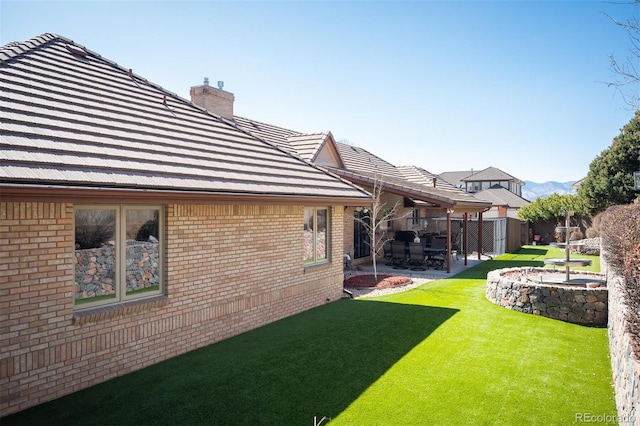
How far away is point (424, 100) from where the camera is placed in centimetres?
2047

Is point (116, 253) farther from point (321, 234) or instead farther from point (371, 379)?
point (321, 234)

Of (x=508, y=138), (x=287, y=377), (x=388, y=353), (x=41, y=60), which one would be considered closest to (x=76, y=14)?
(x=41, y=60)

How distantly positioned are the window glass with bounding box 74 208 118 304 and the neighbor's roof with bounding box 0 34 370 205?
0.72 metres

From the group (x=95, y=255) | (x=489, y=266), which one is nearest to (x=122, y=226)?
(x=95, y=255)

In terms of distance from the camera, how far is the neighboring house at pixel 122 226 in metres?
5.08

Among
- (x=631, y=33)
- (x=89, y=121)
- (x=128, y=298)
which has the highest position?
(x=631, y=33)

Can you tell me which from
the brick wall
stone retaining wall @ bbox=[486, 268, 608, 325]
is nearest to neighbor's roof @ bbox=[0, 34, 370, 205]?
the brick wall

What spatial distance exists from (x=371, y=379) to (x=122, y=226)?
4441 mm

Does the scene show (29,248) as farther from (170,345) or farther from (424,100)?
(424,100)

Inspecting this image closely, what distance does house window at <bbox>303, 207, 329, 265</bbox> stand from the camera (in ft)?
35.3

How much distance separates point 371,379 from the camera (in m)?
6.25

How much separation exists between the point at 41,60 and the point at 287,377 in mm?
7571

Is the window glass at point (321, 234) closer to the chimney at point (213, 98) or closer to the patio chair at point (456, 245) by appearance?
the chimney at point (213, 98)

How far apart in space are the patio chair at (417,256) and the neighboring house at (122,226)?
27.8 ft
